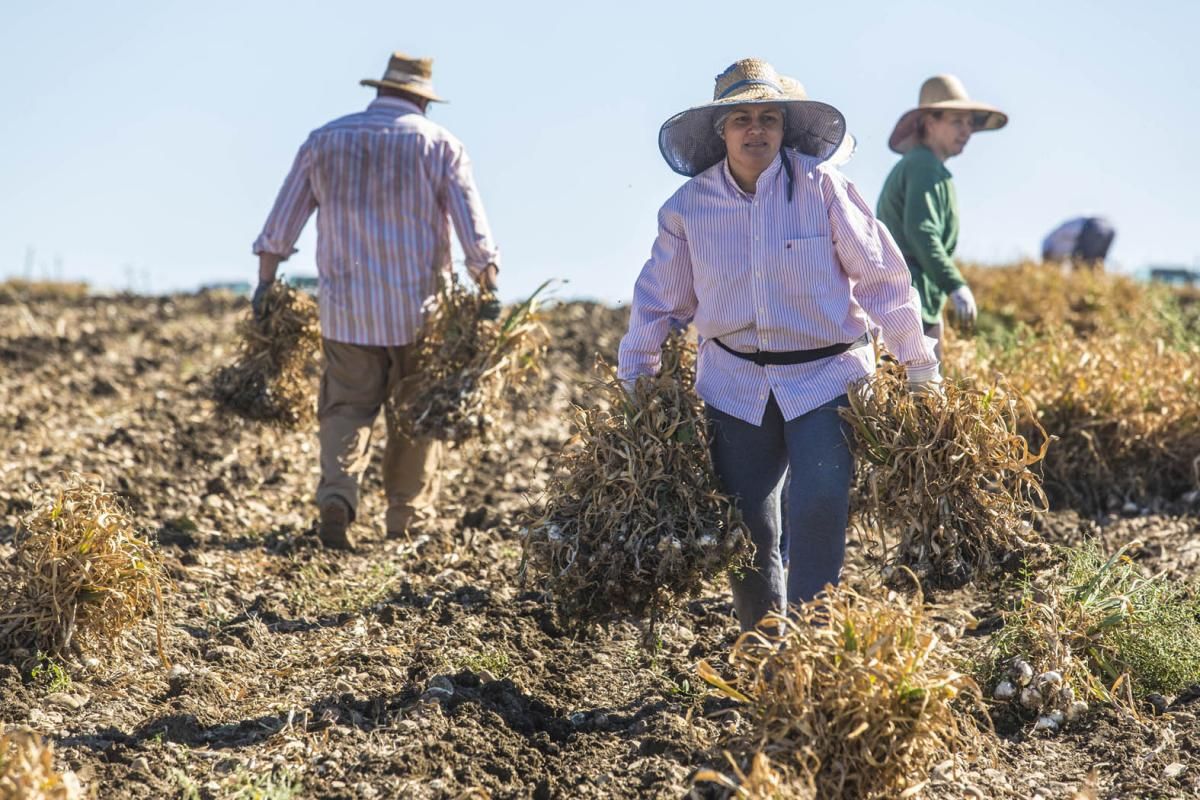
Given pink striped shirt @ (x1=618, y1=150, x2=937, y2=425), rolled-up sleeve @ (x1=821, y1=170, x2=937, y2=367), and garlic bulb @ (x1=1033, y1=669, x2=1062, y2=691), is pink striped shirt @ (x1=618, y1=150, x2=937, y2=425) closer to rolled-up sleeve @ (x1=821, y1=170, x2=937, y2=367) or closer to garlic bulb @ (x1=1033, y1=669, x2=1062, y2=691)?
rolled-up sleeve @ (x1=821, y1=170, x2=937, y2=367)

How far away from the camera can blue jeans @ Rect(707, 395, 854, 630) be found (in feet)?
13.0

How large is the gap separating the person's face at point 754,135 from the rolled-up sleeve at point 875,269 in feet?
0.59

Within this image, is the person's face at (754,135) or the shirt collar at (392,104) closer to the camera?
the person's face at (754,135)

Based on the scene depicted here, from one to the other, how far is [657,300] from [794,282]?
48cm

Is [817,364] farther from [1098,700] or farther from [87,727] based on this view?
[87,727]

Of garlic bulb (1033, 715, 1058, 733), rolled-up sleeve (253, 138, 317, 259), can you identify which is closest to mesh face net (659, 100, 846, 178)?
garlic bulb (1033, 715, 1058, 733)

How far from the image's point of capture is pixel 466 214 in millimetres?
6125

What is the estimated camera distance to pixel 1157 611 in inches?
174

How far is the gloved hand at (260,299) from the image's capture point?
6.53m

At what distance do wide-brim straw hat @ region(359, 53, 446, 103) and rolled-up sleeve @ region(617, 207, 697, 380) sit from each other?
235 centimetres

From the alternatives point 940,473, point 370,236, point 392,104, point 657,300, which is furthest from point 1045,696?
point 392,104

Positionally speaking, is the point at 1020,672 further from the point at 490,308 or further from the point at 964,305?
the point at 490,308

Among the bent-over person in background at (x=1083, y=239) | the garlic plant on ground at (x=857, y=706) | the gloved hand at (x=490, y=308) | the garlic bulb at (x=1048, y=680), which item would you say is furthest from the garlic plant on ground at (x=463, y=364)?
the bent-over person in background at (x=1083, y=239)

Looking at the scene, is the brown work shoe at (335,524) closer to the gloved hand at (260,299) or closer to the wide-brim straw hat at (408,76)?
the gloved hand at (260,299)
